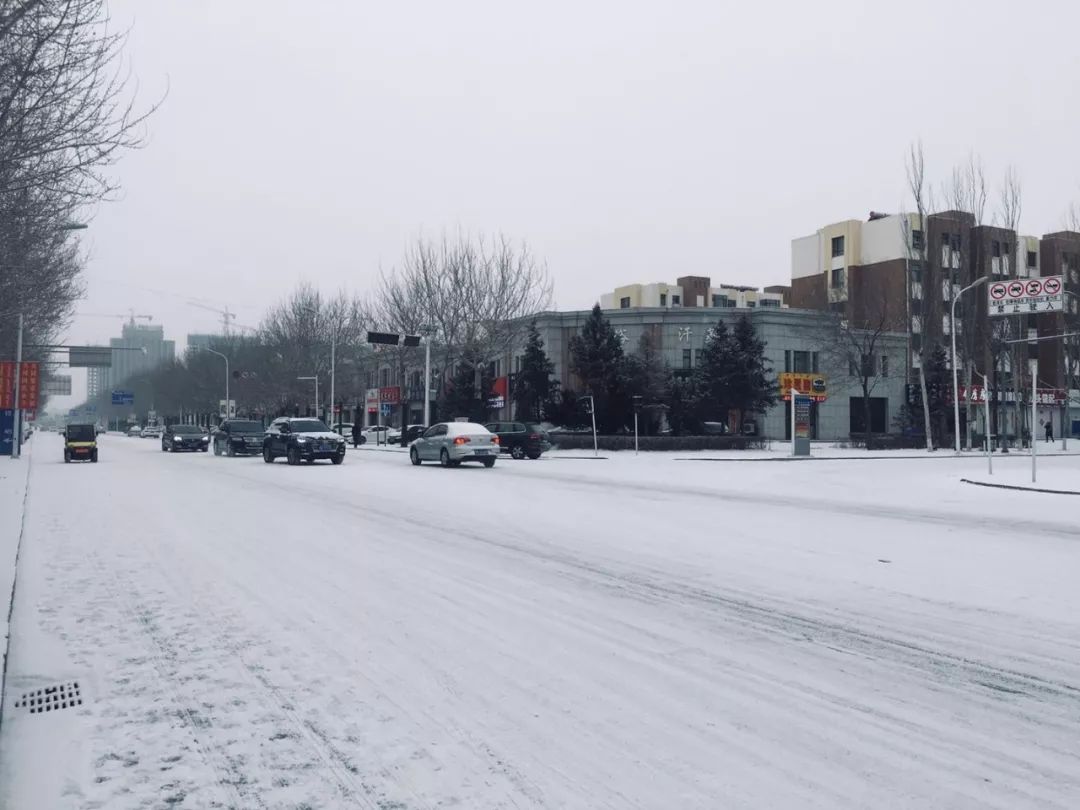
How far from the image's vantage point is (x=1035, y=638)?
6461 millimetres

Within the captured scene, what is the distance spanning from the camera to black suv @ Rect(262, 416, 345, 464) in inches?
1282

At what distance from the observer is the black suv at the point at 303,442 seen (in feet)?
107

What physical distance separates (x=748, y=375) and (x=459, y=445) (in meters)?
30.1

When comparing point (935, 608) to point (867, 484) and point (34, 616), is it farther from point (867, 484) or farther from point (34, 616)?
point (867, 484)

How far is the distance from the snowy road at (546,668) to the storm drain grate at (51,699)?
10 centimetres

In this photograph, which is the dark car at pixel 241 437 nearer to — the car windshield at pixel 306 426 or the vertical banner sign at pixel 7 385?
the car windshield at pixel 306 426

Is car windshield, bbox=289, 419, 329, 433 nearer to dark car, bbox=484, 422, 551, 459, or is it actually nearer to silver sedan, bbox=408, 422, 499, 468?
silver sedan, bbox=408, 422, 499, 468

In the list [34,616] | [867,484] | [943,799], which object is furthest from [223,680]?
[867,484]

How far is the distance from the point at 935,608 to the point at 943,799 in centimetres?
423

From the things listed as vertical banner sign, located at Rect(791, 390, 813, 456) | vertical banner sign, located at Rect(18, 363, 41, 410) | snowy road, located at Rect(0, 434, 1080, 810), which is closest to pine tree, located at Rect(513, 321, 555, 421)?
vertical banner sign, located at Rect(791, 390, 813, 456)

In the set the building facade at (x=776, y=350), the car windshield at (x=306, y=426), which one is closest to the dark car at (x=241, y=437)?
the car windshield at (x=306, y=426)

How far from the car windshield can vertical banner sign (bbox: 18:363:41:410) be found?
1687 cm

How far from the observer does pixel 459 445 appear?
102 feet

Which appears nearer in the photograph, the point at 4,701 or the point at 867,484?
the point at 4,701
